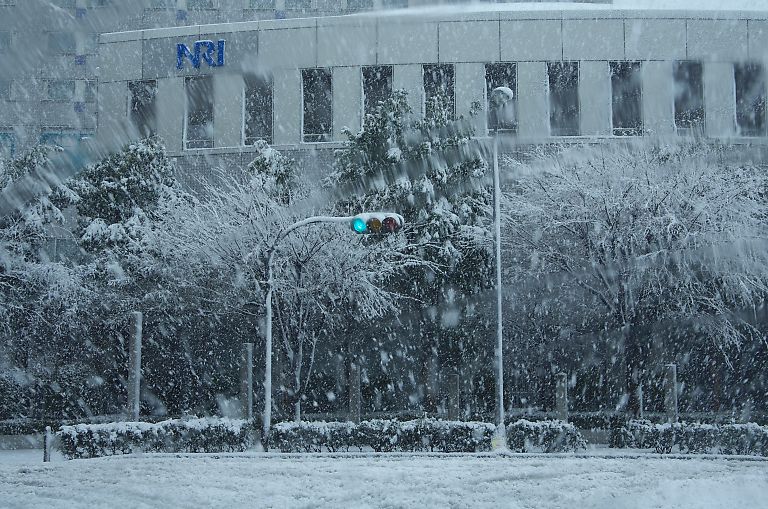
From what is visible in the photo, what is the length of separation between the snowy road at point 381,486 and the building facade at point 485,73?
19.7 m

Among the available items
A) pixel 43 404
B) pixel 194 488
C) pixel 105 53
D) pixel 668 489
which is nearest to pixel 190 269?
pixel 43 404

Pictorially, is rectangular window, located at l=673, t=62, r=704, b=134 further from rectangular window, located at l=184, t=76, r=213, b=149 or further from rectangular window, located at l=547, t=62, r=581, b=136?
rectangular window, located at l=184, t=76, r=213, b=149

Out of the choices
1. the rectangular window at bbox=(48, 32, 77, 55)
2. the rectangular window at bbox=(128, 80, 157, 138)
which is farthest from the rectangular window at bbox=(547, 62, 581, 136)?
the rectangular window at bbox=(48, 32, 77, 55)

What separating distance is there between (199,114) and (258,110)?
2.23m

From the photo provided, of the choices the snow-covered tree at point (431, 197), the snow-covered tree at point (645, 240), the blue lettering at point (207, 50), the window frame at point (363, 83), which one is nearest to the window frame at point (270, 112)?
the blue lettering at point (207, 50)

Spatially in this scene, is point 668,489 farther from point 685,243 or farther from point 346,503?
point 685,243

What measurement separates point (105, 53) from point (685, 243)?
2287cm

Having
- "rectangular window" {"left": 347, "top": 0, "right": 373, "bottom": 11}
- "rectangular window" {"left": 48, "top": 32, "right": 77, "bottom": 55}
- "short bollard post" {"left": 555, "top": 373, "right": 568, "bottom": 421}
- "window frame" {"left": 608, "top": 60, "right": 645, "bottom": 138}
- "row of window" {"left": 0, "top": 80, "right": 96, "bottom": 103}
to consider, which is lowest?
"short bollard post" {"left": 555, "top": 373, "right": 568, "bottom": 421}

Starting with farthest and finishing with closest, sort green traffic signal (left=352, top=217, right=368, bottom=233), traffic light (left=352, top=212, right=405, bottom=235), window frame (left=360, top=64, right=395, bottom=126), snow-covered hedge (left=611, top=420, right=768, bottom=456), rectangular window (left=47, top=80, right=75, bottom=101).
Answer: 1. rectangular window (left=47, top=80, right=75, bottom=101)
2. window frame (left=360, top=64, right=395, bottom=126)
3. snow-covered hedge (left=611, top=420, right=768, bottom=456)
4. green traffic signal (left=352, top=217, right=368, bottom=233)
5. traffic light (left=352, top=212, right=405, bottom=235)

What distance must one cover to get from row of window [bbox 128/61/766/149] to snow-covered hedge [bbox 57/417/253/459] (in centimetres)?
1464

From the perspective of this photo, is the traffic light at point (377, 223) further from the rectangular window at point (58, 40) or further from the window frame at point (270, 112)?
the window frame at point (270, 112)

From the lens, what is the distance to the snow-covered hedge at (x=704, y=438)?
20531 mm

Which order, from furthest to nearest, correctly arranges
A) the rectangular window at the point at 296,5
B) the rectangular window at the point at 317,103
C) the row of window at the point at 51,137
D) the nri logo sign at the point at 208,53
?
the rectangular window at the point at 296,5 → the row of window at the point at 51,137 → the nri logo sign at the point at 208,53 → the rectangular window at the point at 317,103

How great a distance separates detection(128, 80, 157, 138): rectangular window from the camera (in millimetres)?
33625
